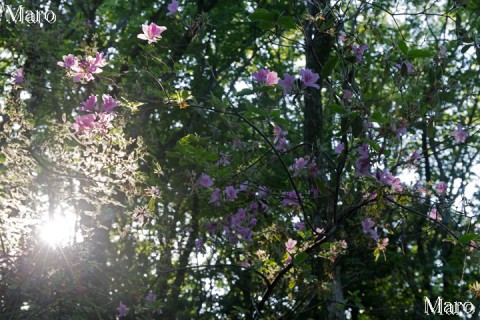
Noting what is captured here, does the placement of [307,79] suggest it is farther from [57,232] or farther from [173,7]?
[57,232]

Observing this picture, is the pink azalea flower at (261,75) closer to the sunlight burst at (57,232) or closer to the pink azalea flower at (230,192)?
the pink azalea flower at (230,192)

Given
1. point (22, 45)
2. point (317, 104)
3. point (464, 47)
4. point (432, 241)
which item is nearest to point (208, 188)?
point (317, 104)

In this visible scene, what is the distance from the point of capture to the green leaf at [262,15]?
9.48 feet

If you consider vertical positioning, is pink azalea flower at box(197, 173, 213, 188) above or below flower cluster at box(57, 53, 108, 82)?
below

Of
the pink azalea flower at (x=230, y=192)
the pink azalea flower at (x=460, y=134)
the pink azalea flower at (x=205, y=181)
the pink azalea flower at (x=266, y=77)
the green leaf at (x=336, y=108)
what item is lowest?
the green leaf at (x=336, y=108)

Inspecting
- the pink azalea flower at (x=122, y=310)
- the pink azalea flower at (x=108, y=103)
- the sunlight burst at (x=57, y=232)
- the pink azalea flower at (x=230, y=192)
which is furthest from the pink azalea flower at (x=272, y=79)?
the pink azalea flower at (x=122, y=310)

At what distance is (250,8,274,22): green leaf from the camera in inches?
114

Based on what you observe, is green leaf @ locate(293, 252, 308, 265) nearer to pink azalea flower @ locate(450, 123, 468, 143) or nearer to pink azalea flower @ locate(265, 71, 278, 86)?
pink azalea flower @ locate(265, 71, 278, 86)

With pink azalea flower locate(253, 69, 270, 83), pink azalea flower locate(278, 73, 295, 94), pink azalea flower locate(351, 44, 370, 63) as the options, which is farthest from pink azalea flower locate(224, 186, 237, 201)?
pink azalea flower locate(351, 44, 370, 63)

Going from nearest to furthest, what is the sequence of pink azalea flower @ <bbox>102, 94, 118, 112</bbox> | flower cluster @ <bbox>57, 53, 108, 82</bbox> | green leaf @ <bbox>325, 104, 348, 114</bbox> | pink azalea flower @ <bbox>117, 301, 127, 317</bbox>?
green leaf @ <bbox>325, 104, 348, 114</bbox> → flower cluster @ <bbox>57, 53, 108, 82</bbox> → pink azalea flower @ <bbox>102, 94, 118, 112</bbox> → pink azalea flower @ <bbox>117, 301, 127, 317</bbox>

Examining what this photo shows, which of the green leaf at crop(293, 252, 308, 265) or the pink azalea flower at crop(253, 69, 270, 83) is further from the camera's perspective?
the pink azalea flower at crop(253, 69, 270, 83)

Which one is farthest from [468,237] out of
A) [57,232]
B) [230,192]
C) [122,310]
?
[122,310]

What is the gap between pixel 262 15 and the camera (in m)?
2.91

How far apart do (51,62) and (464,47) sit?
4386 mm
